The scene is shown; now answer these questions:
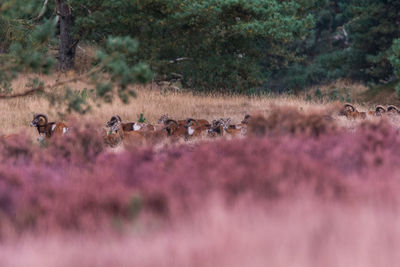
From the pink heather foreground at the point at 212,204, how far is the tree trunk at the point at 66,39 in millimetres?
16267

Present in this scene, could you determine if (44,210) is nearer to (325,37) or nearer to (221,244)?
(221,244)

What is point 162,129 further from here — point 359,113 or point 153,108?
point 153,108

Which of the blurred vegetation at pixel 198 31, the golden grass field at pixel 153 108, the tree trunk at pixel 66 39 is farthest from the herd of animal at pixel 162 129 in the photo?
the tree trunk at pixel 66 39

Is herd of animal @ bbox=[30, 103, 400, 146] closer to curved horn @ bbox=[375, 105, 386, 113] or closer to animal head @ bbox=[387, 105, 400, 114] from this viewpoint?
curved horn @ bbox=[375, 105, 386, 113]

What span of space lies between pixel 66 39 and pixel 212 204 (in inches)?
757

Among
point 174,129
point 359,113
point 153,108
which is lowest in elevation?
point 174,129

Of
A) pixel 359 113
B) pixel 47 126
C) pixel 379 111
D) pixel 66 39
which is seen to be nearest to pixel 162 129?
pixel 47 126

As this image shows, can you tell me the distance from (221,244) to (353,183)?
1.50 meters

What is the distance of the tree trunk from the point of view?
67.4 feet

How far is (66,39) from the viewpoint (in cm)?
2117

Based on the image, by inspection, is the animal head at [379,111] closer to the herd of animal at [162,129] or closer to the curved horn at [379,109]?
the curved horn at [379,109]

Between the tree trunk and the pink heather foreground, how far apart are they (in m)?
16.3

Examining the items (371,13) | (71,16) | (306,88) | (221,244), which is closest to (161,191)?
(221,244)

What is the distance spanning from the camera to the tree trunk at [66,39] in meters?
20.6
